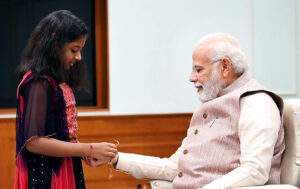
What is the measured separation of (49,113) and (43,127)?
7 centimetres

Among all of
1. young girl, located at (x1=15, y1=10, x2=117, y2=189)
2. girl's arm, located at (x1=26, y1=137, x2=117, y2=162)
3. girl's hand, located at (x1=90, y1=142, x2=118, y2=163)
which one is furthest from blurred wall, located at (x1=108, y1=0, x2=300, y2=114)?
girl's arm, located at (x1=26, y1=137, x2=117, y2=162)

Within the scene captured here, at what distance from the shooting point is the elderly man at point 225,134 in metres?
1.78

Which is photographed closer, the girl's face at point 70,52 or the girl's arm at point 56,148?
the girl's arm at point 56,148

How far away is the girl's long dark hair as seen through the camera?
6.20 ft

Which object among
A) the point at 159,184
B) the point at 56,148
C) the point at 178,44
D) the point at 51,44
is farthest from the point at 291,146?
the point at 178,44

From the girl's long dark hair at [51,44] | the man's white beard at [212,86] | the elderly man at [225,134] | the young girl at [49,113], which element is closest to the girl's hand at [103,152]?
the young girl at [49,113]

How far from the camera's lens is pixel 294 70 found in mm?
4121

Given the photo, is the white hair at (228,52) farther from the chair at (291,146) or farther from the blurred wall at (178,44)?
the blurred wall at (178,44)

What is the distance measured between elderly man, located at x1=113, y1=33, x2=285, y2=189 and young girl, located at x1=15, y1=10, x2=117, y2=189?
365 millimetres

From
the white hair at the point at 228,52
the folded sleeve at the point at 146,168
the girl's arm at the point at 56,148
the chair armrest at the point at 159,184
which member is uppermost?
the white hair at the point at 228,52

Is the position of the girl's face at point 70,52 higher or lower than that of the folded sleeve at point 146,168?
higher

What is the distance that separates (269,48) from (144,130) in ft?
4.79

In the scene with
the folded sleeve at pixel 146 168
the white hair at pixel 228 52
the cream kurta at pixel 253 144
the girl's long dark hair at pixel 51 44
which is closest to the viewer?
the cream kurta at pixel 253 144

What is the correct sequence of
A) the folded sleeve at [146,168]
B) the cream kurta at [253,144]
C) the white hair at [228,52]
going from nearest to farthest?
the cream kurta at [253,144] → the white hair at [228,52] → the folded sleeve at [146,168]
